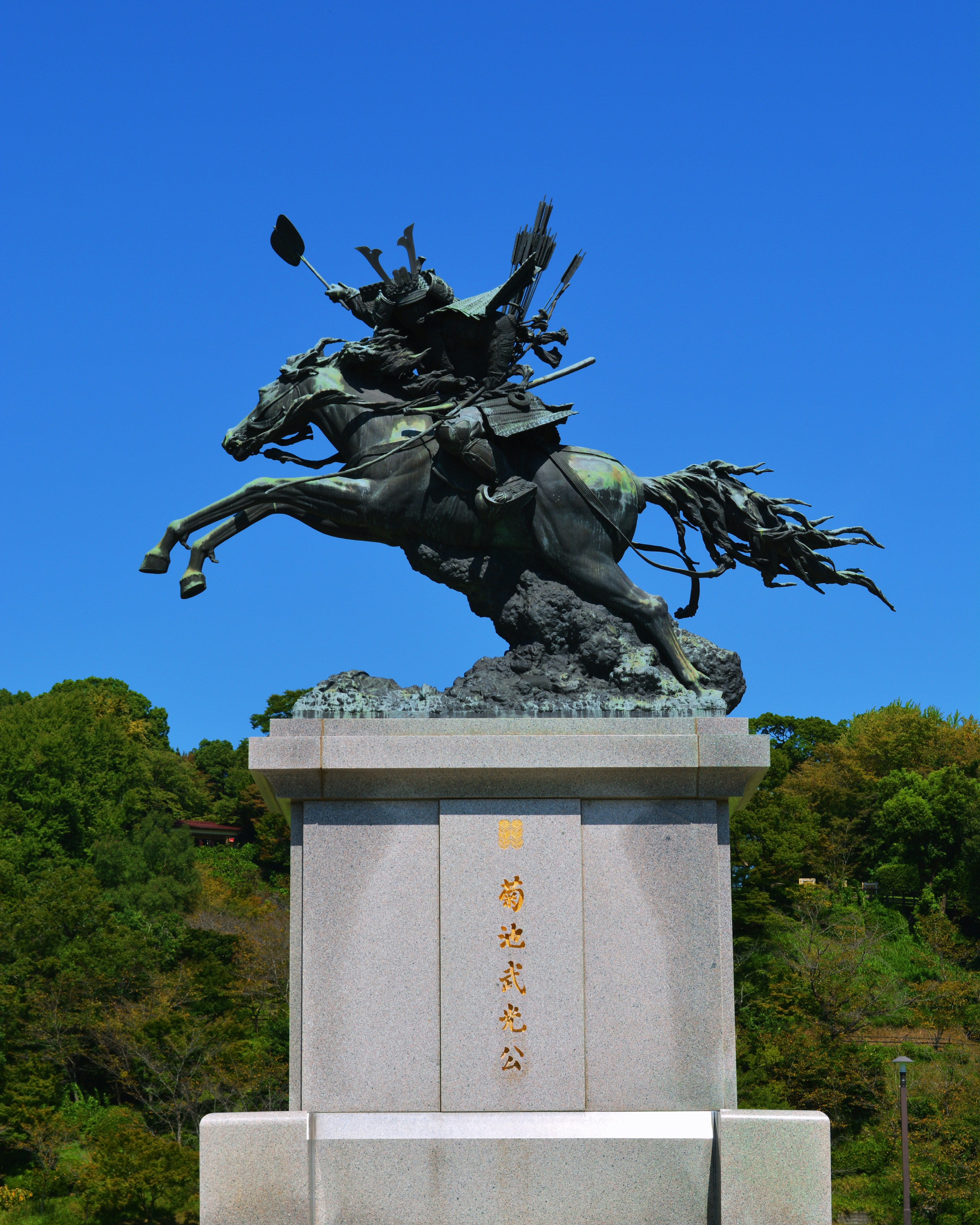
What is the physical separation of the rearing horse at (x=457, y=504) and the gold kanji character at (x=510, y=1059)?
7.74 feet

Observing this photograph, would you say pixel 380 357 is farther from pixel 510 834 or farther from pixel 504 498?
pixel 510 834

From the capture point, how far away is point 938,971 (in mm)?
31672

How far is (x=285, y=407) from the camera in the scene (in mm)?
8531

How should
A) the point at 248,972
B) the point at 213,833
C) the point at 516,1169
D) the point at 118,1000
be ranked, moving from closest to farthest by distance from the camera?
the point at 516,1169 → the point at 118,1000 → the point at 248,972 → the point at 213,833

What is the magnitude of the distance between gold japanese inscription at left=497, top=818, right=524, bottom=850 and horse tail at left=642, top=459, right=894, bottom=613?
2449 mm

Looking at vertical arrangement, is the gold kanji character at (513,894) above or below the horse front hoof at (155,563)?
below

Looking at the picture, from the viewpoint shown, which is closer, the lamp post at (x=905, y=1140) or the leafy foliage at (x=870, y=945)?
the lamp post at (x=905, y=1140)

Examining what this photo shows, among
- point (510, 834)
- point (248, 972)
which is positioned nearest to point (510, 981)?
point (510, 834)

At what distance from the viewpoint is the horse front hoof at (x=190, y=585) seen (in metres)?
7.88

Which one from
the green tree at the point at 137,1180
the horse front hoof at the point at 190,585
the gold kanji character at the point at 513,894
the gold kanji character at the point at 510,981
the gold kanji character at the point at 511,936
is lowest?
the green tree at the point at 137,1180

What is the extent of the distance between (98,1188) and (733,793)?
18636 mm

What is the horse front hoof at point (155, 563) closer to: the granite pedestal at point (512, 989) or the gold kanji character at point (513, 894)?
the granite pedestal at point (512, 989)

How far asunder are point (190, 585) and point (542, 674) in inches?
86.8

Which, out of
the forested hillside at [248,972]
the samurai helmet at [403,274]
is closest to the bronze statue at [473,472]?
the samurai helmet at [403,274]
